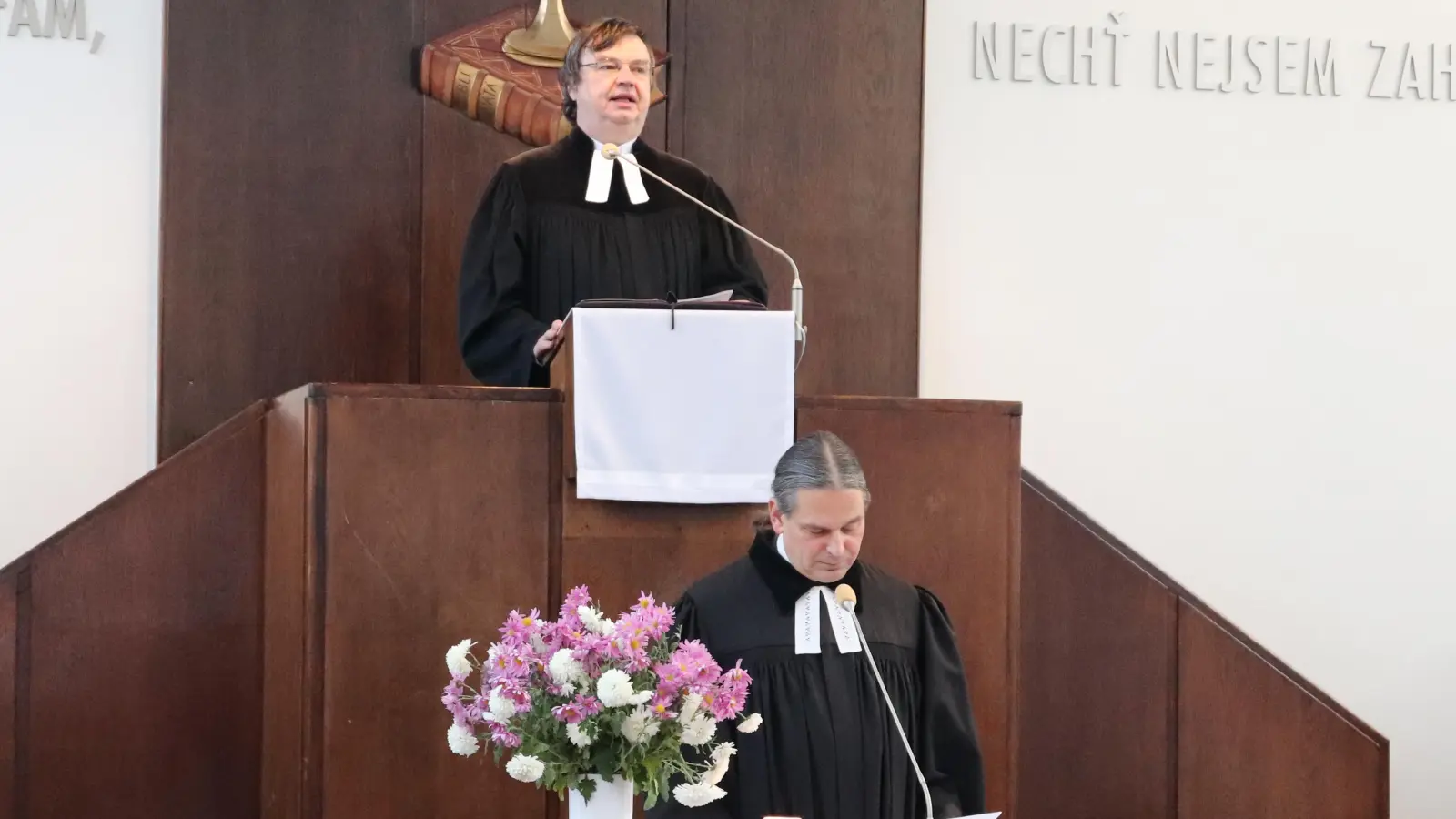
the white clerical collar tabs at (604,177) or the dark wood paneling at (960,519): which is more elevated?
the white clerical collar tabs at (604,177)

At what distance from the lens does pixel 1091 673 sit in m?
6.13

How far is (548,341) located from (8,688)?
1.88 meters

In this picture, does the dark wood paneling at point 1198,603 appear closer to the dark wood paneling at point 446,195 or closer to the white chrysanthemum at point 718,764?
the dark wood paneling at point 446,195

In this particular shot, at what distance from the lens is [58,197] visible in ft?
20.8

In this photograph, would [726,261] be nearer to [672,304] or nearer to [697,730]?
[672,304]

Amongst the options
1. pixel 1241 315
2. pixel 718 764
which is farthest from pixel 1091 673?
pixel 718 764

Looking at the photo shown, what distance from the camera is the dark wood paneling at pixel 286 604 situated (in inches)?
181

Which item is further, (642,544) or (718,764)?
(642,544)

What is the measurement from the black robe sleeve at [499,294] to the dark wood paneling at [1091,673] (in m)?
1.93

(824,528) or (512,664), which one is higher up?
(824,528)

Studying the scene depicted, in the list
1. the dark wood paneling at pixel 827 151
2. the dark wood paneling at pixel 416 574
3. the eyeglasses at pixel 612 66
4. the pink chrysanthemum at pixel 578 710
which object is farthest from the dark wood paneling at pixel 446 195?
the pink chrysanthemum at pixel 578 710

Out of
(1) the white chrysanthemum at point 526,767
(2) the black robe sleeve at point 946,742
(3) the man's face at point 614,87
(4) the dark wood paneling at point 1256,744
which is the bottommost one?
(4) the dark wood paneling at point 1256,744

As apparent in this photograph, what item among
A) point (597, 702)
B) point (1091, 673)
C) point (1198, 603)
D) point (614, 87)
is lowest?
point (1091, 673)

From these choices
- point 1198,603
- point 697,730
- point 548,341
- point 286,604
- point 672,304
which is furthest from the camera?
point 1198,603
